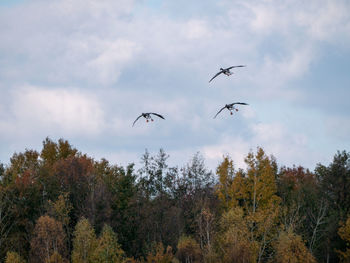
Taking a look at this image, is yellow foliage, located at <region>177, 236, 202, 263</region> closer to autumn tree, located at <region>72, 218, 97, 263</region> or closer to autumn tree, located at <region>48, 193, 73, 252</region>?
autumn tree, located at <region>72, 218, 97, 263</region>

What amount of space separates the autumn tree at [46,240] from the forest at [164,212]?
11 cm

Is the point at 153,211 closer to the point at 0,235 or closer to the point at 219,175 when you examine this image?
the point at 219,175

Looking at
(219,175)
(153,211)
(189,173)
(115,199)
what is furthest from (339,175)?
(115,199)

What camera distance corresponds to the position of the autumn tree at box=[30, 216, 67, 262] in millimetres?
57219

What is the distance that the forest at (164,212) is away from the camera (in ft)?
192

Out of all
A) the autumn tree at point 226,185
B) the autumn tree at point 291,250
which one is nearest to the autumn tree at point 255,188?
the autumn tree at point 226,185

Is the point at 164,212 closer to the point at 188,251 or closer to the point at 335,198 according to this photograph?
the point at 188,251

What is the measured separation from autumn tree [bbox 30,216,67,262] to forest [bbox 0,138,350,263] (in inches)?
4.5

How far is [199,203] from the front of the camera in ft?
227

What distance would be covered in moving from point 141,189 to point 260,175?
62.0 ft

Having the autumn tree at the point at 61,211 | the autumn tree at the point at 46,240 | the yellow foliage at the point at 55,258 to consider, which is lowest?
the yellow foliage at the point at 55,258

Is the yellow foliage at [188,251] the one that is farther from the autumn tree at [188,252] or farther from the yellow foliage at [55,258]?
the yellow foliage at [55,258]

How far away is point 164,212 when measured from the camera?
7362cm

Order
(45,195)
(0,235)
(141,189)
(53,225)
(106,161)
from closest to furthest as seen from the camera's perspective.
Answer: (53,225) → (0,235) → (45,195) → (141,189) → (106,161)
